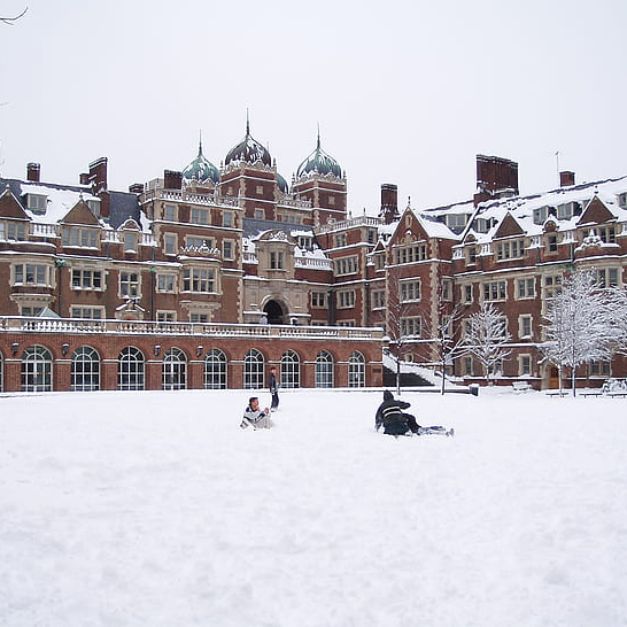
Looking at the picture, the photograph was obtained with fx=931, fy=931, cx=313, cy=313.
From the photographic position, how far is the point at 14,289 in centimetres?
5400

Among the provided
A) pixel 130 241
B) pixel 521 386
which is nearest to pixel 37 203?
pixel 130 241

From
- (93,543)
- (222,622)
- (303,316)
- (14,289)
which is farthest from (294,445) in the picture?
(303,316)

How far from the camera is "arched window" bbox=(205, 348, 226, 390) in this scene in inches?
2068

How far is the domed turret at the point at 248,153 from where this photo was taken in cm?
8612

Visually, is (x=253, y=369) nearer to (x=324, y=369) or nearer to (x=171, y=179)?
(x=324, y=369)

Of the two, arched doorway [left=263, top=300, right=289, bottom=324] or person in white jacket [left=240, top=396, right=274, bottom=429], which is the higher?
arched doorway [left=263, top=300, right=289, bottom=324]

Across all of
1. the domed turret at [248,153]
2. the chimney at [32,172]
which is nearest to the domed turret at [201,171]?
the domed turret at [248,153]

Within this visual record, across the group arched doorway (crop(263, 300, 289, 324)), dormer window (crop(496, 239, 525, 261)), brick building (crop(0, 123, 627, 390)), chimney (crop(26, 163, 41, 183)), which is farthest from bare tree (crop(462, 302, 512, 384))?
chimney (crop(26, 163, 41, 183))

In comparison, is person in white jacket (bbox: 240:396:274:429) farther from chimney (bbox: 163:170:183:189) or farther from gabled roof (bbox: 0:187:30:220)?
chimney (bbox: 163:170:183:189)

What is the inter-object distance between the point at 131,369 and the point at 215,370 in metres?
5.11

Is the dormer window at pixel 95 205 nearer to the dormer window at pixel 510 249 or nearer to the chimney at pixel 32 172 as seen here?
the chimney at pixel 32 172

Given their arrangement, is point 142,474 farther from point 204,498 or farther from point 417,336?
point 417,336

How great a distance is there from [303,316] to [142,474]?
54437 millimetres

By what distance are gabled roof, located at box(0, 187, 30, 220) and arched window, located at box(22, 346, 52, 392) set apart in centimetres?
1127
